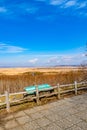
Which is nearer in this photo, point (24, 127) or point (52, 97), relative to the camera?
point (24, 127)

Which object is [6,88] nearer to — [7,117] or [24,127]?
[7,117]

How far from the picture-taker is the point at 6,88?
1330cm

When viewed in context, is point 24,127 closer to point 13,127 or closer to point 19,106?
point 13,127

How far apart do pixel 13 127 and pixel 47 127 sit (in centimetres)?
123

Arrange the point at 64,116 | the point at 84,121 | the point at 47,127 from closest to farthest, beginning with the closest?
the point at 47,127 → the point at 84,121 → the point at 64,116

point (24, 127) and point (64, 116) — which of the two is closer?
point (24, 127)

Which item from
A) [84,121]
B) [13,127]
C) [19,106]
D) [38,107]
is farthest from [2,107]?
[84,121]

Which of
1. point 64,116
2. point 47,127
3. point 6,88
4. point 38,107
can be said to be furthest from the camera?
point 6,88

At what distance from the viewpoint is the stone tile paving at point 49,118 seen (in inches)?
193

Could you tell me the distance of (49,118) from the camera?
566 centimetres

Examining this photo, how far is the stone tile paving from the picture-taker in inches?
193

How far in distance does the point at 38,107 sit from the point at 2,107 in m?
1.94

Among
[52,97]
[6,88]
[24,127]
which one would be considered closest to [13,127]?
[24,127]

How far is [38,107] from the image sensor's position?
7.19 m
